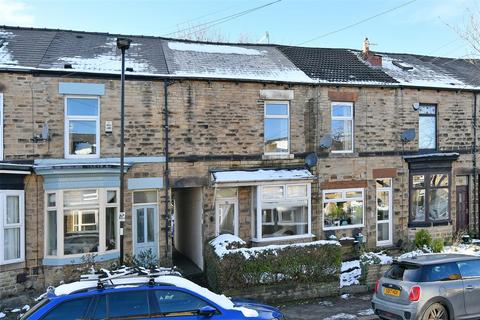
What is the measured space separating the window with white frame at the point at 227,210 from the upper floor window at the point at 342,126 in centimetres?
400

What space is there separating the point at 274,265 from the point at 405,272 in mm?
3678

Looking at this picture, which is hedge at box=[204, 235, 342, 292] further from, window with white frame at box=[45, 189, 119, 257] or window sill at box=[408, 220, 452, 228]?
window sill at box=[408, 220, 452, 228]

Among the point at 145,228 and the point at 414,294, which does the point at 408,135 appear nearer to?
the point at 414,294

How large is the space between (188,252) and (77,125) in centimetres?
610

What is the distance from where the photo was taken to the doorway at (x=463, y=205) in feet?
60.6

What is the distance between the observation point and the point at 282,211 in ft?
50.4

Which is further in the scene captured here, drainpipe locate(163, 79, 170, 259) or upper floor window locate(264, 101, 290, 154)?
upper floor window locate(264, 101, 290, 154)

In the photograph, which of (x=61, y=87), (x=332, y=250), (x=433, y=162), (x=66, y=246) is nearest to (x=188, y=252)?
(x=66, y=246)

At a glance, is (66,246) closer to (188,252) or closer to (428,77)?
(188,252)

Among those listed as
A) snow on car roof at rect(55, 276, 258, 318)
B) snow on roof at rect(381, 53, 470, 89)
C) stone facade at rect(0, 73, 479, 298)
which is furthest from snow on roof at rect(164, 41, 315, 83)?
snow on car roof at rect(55, 276, 258, 318)

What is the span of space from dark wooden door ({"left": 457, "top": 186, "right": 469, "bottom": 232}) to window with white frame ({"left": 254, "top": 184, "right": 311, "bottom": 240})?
7.04 metres

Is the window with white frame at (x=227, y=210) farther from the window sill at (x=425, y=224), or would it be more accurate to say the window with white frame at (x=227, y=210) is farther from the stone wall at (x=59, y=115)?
the window sill at (x=425, y=224)

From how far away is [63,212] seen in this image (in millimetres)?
12859

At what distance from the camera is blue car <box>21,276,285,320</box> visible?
22.2ft
